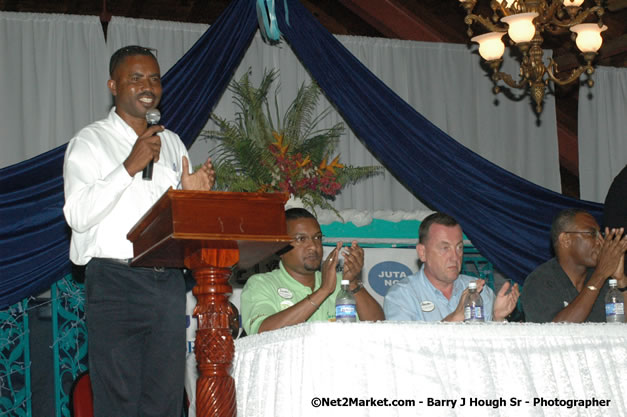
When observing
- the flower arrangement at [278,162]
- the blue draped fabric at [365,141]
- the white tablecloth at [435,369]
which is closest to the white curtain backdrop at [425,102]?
the blue draped fabric at [365,141]

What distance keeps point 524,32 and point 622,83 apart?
2.48m

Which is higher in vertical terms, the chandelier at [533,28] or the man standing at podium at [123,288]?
the chandelier at [533,28]

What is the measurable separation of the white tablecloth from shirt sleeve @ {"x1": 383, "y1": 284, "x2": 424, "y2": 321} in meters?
0.78

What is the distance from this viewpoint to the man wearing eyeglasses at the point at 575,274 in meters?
3.26

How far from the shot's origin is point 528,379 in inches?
92.8

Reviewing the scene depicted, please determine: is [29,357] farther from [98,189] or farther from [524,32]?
[524,32]

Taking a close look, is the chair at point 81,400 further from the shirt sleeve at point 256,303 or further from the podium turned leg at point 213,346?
the podium turned leg at point 213,346

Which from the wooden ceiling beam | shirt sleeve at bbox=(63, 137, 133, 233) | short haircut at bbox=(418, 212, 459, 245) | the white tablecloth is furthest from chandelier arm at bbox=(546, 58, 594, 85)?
shirt sleeve at bbox=(63, 137, 133, 233)

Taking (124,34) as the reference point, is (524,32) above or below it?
below

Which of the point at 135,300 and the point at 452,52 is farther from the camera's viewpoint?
the point at 452,52

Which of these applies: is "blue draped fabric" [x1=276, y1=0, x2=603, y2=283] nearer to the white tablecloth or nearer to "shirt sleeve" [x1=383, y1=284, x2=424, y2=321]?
"shirt sleeve" [x1=383, y1=284, x2=424, y2=321]

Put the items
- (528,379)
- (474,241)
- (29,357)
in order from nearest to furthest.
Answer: (528,379), (29,357), (474,241)

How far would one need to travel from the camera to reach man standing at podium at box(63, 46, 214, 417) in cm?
221

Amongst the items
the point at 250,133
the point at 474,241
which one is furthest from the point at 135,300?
the point at 474,241
